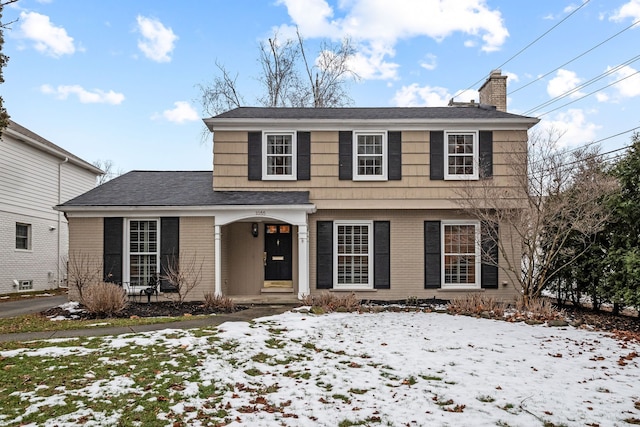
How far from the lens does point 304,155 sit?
13.0 m

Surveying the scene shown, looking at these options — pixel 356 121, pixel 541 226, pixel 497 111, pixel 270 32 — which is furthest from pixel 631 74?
pixel 270 32

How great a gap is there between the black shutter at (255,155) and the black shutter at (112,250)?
12.4 ft

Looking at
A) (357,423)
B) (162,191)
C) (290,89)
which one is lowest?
(357,423)

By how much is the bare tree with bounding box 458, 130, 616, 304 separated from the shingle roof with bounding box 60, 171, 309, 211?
5109mm

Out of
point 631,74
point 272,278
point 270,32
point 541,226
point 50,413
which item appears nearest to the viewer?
point 50,413

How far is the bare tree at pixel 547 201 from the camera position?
10469 mm

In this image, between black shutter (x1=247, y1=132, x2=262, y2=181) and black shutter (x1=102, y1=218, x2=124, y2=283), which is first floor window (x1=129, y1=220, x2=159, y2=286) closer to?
black shutter (x1=102, y1=218, x2=124, y2=283)

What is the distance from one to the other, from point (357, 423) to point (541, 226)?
25.8 ft

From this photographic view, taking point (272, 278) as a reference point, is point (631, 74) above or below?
above

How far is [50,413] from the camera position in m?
4.52

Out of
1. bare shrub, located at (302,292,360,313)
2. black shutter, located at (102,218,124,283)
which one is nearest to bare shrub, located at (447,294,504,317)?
bare shrub, located at (302,292,360,313)

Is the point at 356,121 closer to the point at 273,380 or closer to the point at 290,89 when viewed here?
the point at 273,380

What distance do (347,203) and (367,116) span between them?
2724 millimetres

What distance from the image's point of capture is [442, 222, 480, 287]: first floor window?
1293cm
